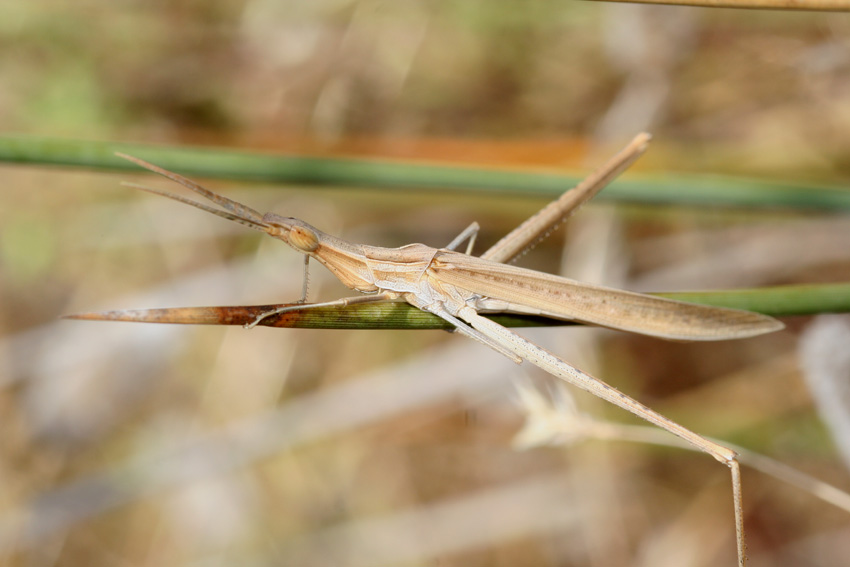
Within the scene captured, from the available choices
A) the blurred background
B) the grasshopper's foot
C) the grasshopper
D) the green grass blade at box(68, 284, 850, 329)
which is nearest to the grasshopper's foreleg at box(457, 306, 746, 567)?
the grasshopper

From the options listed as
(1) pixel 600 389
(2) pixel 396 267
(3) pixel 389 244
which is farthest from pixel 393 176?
(3) pixel 389 244

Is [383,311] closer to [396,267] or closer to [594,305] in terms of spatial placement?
[396,267]

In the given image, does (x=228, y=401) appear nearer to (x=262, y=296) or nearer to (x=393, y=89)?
(x=262, y=296)

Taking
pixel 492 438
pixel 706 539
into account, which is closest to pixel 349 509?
pixel 492 438

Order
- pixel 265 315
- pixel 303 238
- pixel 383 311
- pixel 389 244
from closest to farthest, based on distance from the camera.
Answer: pixel 265 315, pixel 383 311, pixel 303 238, pixel 389 244

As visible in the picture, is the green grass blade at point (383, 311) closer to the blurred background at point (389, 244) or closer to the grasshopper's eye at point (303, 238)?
the grasshopper's eye at point (303, 238)

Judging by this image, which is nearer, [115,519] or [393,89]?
[115,519]

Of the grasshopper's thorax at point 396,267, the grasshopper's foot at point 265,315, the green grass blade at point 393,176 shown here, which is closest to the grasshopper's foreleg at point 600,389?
the grasshopper's thorax at point 396,267
